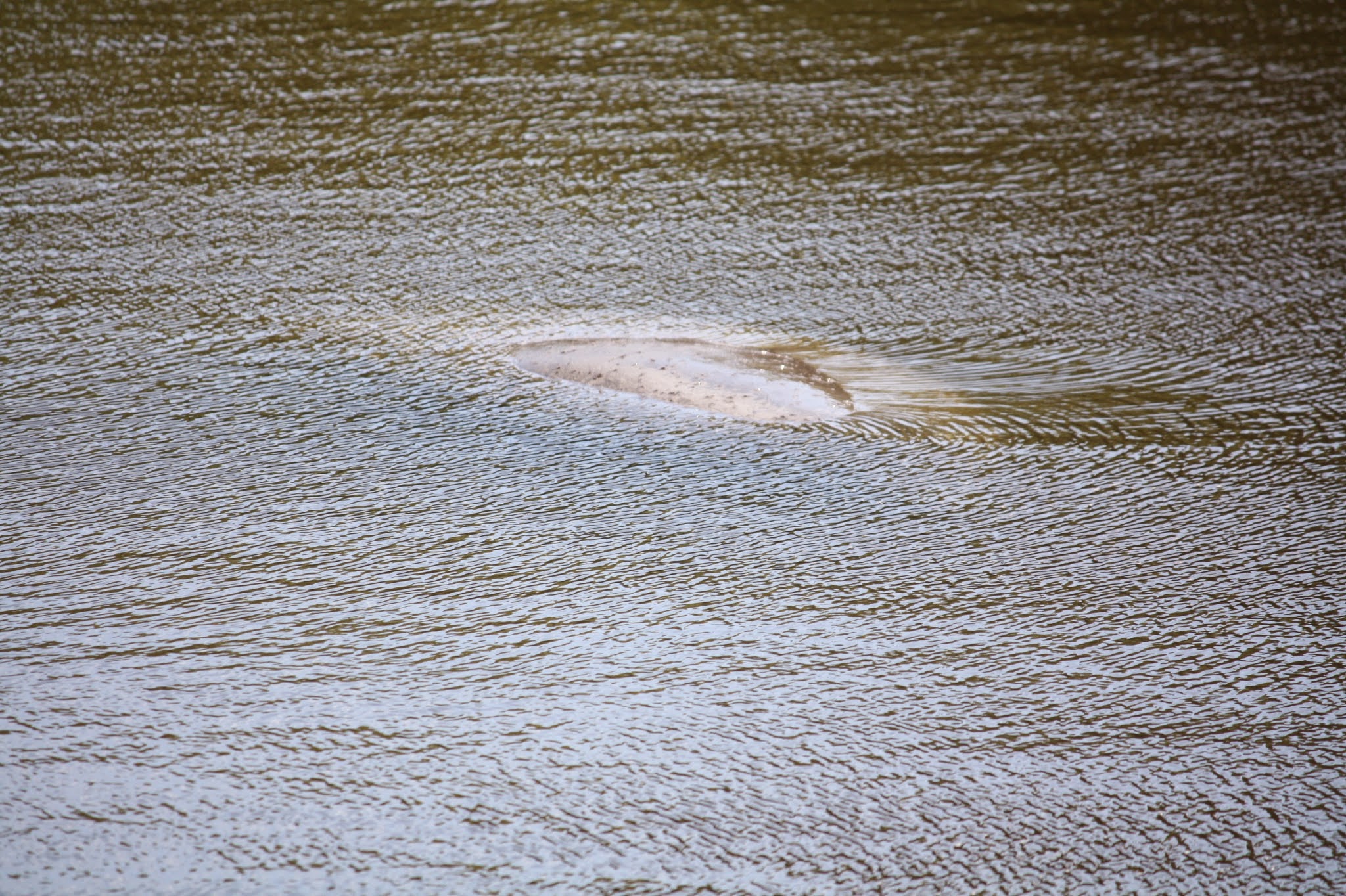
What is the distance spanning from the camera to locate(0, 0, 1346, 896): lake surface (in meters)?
1.70

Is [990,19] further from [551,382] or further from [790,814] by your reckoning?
[790,814]

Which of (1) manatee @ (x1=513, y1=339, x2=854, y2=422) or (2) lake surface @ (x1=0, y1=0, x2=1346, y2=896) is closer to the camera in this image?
(2) lake surface @ (x1=0, y1=0, x2=1346, y2=896)

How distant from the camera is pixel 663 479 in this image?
247 centimetres

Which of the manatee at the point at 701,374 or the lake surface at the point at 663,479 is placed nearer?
the lake surface at the point at 663,479

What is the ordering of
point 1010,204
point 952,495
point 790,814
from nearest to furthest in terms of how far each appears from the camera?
point 790,814 < point 952,495 < point 1010,204

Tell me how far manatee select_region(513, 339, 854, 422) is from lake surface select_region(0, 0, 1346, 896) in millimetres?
61

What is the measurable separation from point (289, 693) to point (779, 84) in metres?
2.99

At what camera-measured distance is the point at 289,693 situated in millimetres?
1889

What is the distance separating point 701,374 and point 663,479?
15.4 inches

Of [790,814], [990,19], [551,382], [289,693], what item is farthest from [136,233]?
Result: [990,19]

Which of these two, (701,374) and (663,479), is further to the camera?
(701,374)

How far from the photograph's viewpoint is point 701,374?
2.80 m

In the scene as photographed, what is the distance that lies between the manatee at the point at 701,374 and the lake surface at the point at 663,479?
6cm

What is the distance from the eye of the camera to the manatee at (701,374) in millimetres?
2711
